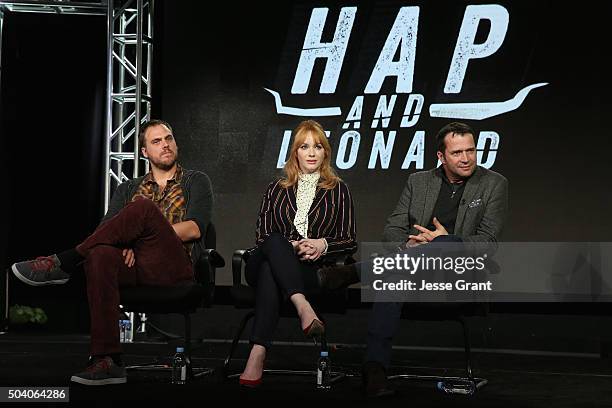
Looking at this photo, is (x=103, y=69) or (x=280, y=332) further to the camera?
(x=103, y=69)

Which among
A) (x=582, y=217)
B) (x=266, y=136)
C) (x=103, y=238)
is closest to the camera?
(x=103, y=238)

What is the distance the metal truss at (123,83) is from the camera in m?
6.05

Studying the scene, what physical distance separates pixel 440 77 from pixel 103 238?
3.05m

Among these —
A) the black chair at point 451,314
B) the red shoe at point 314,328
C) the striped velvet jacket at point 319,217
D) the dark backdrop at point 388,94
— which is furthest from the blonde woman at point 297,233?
the dark backdrop at point 388,94

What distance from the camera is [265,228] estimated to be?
13.0 feet

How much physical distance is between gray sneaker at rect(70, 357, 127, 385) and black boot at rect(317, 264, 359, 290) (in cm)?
92

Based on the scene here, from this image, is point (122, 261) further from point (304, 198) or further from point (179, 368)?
point (304, 198)

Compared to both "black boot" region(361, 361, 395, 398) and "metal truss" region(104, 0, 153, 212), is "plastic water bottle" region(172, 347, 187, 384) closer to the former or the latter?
"black boot" region(361, 361, 395, 398)

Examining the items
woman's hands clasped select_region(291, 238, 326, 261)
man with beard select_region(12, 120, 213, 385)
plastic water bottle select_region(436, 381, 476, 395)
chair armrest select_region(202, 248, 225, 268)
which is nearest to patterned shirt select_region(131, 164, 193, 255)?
man with beard select_region(12, 120, 213, 385)

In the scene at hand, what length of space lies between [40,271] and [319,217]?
124 centimetres

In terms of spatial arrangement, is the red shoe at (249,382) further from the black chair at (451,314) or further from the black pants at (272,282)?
the black chair at (451,314)

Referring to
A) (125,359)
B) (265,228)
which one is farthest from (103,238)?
(125,359)

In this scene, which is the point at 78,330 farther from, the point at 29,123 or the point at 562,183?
the point at 562,183

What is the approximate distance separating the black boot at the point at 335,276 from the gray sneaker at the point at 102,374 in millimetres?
917
